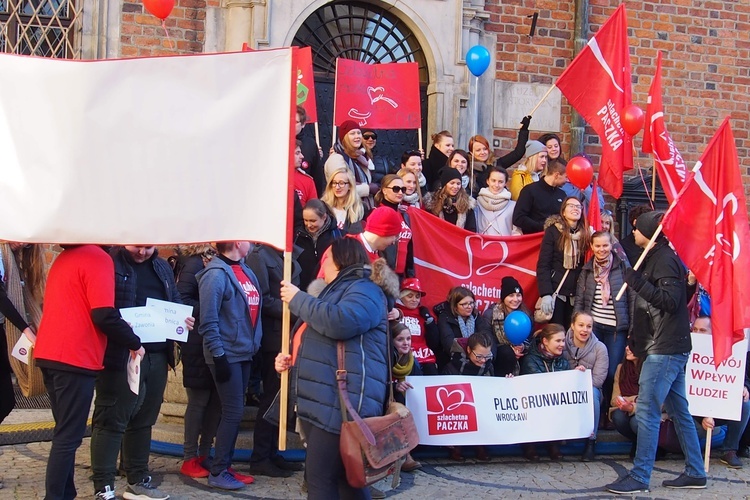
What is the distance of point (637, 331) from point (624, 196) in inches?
174

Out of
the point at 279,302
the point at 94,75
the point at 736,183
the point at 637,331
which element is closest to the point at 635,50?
the point at 736,183

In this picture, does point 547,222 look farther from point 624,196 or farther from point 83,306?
point 83,306

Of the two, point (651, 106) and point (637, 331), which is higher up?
point (651, 106)

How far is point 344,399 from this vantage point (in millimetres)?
4871

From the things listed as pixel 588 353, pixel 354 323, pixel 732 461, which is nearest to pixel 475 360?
pixel 588 353

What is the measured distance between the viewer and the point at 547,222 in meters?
9.00

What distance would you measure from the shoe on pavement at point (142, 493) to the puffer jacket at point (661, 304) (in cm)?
338

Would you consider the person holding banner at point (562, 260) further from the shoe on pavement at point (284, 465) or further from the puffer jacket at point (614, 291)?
the shoe on pavement at point (284, 465)

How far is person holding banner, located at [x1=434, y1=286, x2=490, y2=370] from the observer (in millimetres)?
8156

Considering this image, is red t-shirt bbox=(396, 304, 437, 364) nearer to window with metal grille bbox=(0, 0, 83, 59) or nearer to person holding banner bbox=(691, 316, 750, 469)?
person holding banner bbox=(691, 316, 750, 469)

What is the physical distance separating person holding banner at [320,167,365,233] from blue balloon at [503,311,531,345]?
1.46 m

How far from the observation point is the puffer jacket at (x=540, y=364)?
26.9ft

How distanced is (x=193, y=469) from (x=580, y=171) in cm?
442

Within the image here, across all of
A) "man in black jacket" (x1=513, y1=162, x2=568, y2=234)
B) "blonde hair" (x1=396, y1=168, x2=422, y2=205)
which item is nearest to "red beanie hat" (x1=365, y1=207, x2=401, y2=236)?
"blonde hair" (x1=396, y1=168, x2=422, y2=205)
